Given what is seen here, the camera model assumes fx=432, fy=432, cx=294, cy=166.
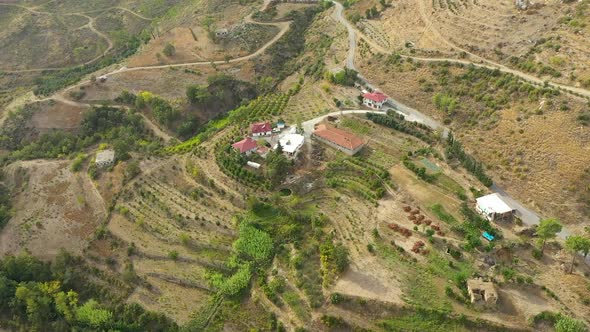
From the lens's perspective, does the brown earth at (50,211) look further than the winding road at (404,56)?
Yes

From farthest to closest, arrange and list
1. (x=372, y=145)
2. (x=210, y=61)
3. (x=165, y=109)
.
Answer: (x=210, y=61) → (x=165, y=109) → (x=372, y=145)

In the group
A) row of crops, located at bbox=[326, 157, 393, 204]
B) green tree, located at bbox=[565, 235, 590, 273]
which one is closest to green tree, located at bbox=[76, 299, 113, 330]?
row of crops, located at bbox=[326, 157, 393, 204]

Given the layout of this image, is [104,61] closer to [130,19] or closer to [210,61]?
[130,19]

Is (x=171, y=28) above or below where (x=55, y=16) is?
above

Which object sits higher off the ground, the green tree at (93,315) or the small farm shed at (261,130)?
the small farm shed at (261,130)

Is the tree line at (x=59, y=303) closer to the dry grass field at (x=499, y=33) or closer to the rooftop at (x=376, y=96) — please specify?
the rooftop at (x=376, y=96)

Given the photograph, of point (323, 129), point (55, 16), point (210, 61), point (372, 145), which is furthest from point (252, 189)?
point (55, 16)

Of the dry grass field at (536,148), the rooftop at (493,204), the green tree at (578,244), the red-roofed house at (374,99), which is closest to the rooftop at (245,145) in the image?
the red-roofed house at (374,99)

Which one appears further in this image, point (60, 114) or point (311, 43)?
point (311, 43)
